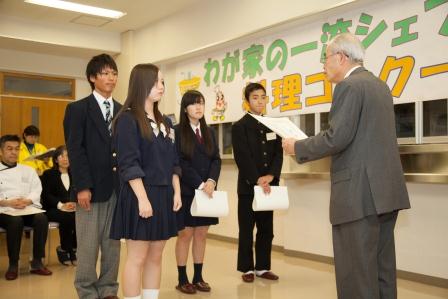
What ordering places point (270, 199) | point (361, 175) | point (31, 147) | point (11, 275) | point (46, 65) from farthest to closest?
point (46, 65) → point (31, 147) → point (11, 275) → point (270, 199) → point (361, 175)

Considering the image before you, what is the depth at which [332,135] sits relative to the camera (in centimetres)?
204

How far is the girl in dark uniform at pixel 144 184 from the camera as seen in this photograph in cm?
213

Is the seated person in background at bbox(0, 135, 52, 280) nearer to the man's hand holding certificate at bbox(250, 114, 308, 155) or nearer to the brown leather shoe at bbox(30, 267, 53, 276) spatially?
the brown leather shoe at bbox(30, 267, 53, 276)

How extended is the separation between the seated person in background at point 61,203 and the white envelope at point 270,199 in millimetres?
1882

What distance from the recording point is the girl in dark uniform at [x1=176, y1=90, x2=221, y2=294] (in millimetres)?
3262

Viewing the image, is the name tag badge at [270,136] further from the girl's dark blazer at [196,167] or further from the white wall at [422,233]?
the white wall at [422,233]

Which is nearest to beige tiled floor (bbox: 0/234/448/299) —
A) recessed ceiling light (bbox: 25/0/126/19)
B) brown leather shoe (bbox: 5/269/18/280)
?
brown leather shoe (bbox: 5/269/18/280)

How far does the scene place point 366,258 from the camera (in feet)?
6.65

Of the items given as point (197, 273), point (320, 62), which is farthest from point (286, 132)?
point (320, 62)

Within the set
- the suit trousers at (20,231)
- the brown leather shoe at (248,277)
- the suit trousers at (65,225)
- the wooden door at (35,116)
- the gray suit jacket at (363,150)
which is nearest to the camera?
the gray suit jacket at (363,150)

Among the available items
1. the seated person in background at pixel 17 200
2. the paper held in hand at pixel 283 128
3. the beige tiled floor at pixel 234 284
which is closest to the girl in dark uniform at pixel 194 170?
the beige tiled floor at pixel 234 284

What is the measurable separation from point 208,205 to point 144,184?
991mm

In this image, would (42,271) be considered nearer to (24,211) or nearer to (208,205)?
(24,211)

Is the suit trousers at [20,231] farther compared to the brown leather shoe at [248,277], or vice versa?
the suit trousers at [20,231]
